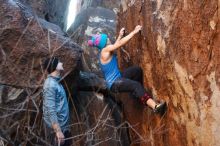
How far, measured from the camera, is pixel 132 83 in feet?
18.0

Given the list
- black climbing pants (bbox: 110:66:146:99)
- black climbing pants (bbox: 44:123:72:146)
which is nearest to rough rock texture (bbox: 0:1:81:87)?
black climbing pants (bbox: 110:66:146:99)

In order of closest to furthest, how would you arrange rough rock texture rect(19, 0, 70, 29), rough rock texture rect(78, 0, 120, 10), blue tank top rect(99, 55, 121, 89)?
blue tank top rect(99, 55, 121, 89) < rough rock texture rect(19, 0, 70, 29) < rough rock texture rect(78, 0, 120, 10)

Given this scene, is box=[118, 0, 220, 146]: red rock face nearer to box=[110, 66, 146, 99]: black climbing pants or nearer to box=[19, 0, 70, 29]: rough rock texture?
box=[110, 66, 146, 99]: black climbing pants

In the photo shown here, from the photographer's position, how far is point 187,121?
4.79 metres

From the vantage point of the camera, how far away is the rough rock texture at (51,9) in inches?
365

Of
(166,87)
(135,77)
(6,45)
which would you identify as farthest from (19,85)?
(166,87)

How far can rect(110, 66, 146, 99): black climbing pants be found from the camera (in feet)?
17.9

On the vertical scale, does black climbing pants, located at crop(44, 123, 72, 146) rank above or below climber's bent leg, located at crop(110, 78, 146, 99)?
below

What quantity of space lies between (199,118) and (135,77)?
1.44 metres

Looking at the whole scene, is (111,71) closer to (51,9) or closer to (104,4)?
(51,9)

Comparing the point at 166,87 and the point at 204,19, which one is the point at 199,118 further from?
the point at 204,19

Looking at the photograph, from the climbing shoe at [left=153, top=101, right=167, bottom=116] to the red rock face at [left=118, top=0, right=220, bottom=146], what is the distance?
85 mm

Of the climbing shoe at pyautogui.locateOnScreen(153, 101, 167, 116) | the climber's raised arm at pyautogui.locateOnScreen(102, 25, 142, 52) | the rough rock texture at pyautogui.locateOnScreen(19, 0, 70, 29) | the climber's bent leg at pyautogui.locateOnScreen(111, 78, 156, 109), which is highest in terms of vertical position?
the rough rock texture at pyautogui.locateOnScreen(19, 0, 70, 29)

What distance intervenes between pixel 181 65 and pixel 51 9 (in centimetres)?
620
